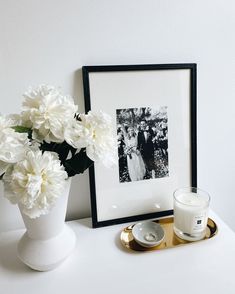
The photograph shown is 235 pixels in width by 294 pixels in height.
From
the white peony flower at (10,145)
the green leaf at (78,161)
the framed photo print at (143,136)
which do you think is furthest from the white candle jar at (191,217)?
the white peony flower at (10,145)

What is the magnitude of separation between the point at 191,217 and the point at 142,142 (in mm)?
262

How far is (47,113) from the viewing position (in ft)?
1.80

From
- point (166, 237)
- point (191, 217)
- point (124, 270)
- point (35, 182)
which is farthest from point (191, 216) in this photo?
point (35, 182)

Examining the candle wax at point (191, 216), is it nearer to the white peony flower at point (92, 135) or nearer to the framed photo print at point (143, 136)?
the framed photo print at point (143, 136)

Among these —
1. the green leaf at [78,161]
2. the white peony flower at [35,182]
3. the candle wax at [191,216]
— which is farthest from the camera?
the candle wax at [191,216]

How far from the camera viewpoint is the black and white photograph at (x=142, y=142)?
821mm

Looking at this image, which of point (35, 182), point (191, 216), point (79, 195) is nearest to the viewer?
point (35, 182)

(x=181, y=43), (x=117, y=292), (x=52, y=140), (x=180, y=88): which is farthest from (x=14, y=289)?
(x=181, y=43)

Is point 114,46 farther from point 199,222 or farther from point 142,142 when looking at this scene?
point 199,222

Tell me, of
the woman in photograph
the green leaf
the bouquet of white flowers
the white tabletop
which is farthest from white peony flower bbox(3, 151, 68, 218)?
the woman in photograph

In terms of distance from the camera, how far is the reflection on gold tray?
29.8 inches

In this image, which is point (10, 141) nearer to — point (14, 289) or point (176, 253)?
point (14, 289)

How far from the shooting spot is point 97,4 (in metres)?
0.74

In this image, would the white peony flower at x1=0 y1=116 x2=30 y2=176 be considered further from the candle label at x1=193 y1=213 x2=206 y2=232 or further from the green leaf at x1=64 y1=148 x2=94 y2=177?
the candle label at x1=193 y1=213 x2=206 y2=232
